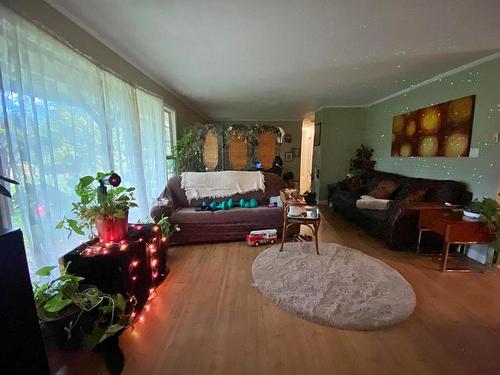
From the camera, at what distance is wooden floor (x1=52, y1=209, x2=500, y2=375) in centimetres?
131

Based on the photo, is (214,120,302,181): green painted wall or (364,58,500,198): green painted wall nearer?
(364,58,500,198): green painted wall

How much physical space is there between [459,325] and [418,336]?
37 centimetres

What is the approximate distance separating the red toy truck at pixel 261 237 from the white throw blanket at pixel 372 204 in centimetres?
146

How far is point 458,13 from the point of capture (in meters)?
1.65

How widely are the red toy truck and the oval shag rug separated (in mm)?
223

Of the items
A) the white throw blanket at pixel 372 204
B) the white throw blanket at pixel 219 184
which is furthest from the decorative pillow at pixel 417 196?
the white throw blanket at pixel 219 184

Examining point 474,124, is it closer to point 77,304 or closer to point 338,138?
point 338,138

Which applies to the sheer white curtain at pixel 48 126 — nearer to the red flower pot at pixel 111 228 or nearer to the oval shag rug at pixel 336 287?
the red flower pot at pixel 111 228

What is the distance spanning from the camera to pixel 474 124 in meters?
2.68

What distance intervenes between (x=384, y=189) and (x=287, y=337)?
3.10m

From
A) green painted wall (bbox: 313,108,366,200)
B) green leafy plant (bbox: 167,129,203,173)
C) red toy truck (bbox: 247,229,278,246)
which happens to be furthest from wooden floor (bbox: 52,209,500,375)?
green painted wall (bbox: 313,108,366,200)

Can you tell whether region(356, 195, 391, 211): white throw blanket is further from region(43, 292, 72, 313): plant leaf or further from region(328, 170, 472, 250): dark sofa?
region(43, 292, 72, 313): plant leaf

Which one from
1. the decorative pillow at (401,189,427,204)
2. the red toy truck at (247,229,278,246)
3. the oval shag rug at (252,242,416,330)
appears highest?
the decorative pillow at (401,189,427,204)

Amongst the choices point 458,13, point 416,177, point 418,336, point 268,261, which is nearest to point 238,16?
point 458,13
